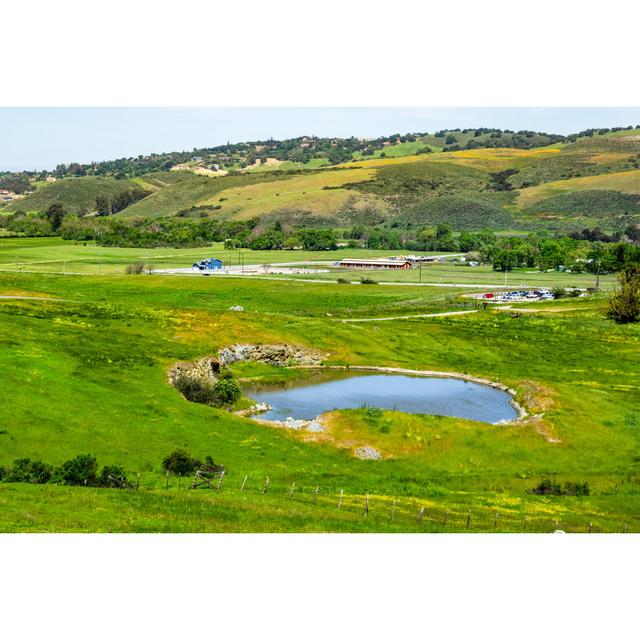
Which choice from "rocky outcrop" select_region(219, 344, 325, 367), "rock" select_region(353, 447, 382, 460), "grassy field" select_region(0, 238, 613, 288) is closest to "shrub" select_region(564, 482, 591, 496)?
"rock" select_region(353, 447, 382, 460)

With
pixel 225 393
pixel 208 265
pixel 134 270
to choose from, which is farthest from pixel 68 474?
pixel 208 265

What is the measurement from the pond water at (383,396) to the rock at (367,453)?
29.8 ft

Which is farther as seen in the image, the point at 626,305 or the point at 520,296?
the point at 520,296

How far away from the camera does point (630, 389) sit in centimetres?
7350

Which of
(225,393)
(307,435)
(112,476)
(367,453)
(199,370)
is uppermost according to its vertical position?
(112,476)

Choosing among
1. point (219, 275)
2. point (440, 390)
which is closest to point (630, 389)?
point (440, 390)

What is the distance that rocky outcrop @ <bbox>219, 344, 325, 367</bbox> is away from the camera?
80.6 m

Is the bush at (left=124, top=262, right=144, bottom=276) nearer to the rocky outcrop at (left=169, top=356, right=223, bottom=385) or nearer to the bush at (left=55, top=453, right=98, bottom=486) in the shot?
the rocky outcrop at (left=169, top=356, right=223, bottom=385)

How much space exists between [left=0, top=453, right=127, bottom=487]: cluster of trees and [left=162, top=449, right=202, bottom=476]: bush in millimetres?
4619

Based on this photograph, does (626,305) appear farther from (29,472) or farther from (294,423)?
(29,472)

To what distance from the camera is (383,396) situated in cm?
6994

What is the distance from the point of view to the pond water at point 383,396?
6469cm

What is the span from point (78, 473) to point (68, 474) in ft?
1.52

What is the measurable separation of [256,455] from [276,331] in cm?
3950
